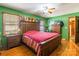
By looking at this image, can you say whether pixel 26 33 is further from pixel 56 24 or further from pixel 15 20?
pixel 56 24

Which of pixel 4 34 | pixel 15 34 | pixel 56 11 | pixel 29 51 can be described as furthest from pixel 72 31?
pixel 4 34

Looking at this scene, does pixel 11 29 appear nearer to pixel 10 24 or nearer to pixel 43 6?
pixel 10 24

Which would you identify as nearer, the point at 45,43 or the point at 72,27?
the point at 45,43

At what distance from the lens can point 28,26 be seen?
2082 mm

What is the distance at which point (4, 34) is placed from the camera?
193 cm

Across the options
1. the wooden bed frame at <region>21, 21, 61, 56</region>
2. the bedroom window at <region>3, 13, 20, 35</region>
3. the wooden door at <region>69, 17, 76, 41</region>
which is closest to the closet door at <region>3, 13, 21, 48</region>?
the bedroom window at <region>3, 13, 20, 35</region>

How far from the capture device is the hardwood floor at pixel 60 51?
1979 mm

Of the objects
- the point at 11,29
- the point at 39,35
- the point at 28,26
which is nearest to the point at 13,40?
the point at 11,29

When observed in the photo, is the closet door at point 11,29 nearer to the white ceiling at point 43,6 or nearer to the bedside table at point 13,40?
the bedside table at point 13,40

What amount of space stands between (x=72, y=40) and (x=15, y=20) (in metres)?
1.16

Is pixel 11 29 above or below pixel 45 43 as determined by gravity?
above

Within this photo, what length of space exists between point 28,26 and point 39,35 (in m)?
0.29

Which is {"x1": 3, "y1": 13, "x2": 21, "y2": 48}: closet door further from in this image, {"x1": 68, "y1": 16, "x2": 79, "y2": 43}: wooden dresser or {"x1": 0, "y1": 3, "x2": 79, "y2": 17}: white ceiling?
{"x1": 68, "y1": 16, "x2": 79, "y2": 43}: wooden dresser

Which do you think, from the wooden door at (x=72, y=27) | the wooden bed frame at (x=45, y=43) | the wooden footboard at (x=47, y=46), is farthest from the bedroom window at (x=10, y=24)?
the wooden door at (x=72, y=27)
